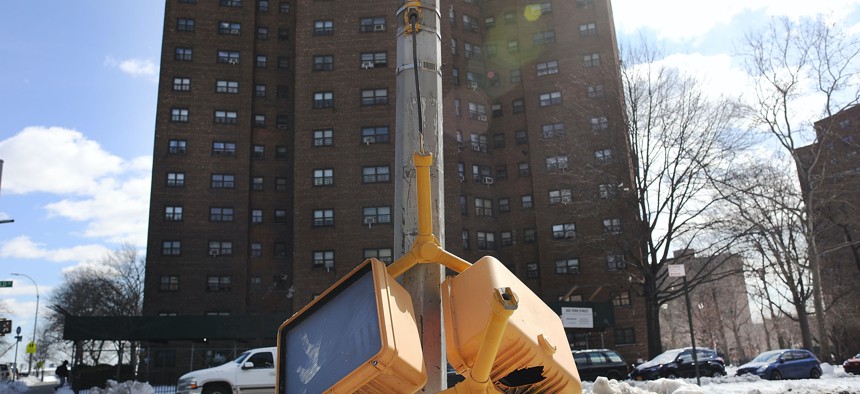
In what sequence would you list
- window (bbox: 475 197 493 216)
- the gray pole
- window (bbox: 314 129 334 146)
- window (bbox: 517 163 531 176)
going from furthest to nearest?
window (bbox: 517 163 531 176) → window (bbox: 475 197 493 216) → window (bbox: 314 129 334 146) → the gray pole

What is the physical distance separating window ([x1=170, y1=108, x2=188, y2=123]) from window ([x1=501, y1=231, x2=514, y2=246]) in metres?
27.7

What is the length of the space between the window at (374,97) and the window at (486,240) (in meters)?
13.6

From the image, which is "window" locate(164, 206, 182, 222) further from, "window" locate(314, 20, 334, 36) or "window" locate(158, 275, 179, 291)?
"window" locate(314, 20, 334, 36)

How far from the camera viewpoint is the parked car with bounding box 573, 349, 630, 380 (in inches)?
1011

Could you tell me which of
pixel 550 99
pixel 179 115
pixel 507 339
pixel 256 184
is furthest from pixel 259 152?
pixel 507 339

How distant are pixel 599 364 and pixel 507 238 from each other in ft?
87.5

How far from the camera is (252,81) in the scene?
52000 millimetres

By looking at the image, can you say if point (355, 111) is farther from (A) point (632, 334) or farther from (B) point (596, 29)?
(A) point (632, 334)

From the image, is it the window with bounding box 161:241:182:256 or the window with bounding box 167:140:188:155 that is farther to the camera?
the window with bounding box 167:140:188:155

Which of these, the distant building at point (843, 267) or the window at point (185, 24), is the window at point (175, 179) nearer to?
the window at point (185, 24)

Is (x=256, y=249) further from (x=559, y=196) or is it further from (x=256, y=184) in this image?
(x=559, y=196)

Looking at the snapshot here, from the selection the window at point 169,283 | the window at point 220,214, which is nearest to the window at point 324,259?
the window at point 220,214

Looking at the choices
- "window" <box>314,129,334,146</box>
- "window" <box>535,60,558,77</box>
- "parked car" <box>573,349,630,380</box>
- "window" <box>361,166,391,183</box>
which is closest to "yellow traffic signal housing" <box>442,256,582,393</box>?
"parked car" <box>573,349,630,380</box>

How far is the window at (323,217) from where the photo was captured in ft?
147
